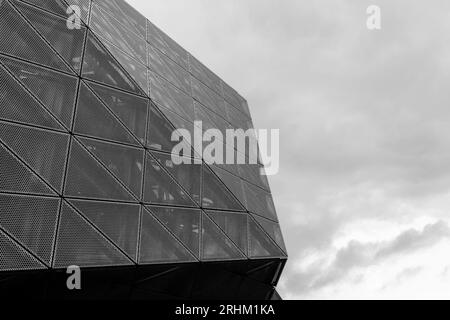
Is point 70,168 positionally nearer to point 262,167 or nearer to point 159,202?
point 159,202

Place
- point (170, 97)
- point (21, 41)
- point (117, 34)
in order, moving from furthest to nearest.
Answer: point (170, 97) < point (117, 34) < point (21, 41)

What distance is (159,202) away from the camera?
11188mm

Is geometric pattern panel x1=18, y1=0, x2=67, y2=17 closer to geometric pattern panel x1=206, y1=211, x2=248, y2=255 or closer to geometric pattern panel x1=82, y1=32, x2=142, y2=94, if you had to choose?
geometric pattern panel x1=82, y1=32, x2=142, y2=94

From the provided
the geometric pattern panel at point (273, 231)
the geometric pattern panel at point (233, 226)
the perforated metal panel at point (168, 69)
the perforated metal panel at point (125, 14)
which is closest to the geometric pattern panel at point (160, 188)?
the geometric pattern panel at point (233, 226)

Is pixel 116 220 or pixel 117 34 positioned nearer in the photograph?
pixel 116 220

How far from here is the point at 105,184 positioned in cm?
1007

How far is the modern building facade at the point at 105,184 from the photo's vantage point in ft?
27.9

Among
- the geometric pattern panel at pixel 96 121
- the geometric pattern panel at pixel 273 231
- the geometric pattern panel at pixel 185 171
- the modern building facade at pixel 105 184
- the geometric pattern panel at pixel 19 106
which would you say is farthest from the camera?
the geometric pattern panel at pixel 273 231

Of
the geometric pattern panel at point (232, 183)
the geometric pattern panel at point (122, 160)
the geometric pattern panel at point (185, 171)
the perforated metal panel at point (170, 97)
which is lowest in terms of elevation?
the geometric pattern panel at point (122, 160)

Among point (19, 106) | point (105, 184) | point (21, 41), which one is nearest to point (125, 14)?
point (21, 41)

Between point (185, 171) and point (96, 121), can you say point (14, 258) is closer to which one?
point (96, 121)

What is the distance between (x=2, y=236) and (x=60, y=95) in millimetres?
3880

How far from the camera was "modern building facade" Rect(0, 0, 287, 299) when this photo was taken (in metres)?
8.50

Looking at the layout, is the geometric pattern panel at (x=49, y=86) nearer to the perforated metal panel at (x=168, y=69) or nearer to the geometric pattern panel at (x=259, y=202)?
the perforated metal panel at (x=168, y=69)
